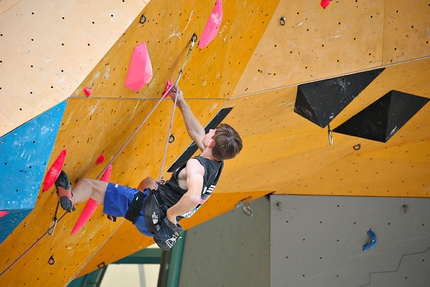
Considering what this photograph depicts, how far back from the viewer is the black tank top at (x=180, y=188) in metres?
2.59

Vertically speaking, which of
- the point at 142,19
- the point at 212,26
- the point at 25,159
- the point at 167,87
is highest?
the point at 212,26

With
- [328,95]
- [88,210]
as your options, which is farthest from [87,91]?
[328,95]

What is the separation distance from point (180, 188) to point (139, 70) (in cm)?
55

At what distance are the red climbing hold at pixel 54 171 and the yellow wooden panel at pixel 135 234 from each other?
1852 mm

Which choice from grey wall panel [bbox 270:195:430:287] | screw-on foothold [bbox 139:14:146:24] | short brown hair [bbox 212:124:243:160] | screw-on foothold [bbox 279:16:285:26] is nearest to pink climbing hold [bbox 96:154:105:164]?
short brown hair [bbox 212:124:243:160]

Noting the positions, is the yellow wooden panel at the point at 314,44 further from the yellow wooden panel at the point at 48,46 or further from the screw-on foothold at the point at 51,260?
the screw-on foothold at the point at 51,260

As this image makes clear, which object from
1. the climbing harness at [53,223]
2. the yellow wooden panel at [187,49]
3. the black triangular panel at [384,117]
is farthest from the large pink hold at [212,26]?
Result: the black triangular panel at [384,117]

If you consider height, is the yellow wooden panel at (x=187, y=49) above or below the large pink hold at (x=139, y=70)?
above

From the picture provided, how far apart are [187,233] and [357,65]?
2936mm

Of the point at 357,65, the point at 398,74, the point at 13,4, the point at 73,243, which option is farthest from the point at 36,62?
the point at 398,74

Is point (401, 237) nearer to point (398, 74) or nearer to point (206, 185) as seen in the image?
point (398, 74)

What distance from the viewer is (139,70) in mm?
2357

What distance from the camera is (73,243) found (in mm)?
3332

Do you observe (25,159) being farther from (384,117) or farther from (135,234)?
(135,234)
